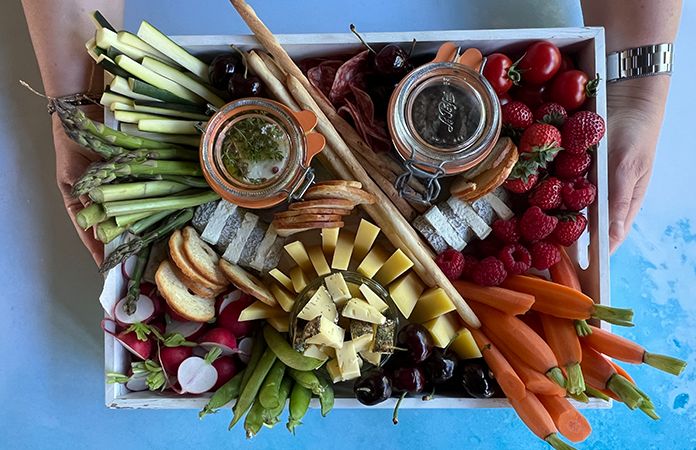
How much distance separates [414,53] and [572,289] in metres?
0.66

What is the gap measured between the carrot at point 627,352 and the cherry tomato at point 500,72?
595 millimetres

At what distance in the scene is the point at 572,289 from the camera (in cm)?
107

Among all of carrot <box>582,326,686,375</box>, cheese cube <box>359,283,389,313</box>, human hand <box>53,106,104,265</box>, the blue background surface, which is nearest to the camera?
carrot <box>582,326,686,375</box>

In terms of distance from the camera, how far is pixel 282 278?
1.12 metres

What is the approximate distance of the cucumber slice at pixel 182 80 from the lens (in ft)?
3.42

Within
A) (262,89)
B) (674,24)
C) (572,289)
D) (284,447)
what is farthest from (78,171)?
(674,24)

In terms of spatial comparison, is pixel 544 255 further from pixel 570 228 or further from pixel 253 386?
pixel 253 386

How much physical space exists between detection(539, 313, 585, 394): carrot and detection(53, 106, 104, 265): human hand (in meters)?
1.11

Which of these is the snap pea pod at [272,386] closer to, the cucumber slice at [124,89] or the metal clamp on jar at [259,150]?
the metal clamp on jar at [259,150]

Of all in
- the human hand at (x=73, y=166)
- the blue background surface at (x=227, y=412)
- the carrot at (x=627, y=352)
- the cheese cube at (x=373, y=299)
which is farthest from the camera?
the blue background surface at (x=227, y=412)

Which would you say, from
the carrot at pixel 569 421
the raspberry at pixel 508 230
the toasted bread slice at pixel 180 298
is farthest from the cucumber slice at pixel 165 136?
the carrot at pixel 569 421

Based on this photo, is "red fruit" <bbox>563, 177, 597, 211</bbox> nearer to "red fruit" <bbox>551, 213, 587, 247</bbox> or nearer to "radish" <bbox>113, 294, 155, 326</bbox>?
"red fruit" <bbox>551, 213, 587, 247</bbox>

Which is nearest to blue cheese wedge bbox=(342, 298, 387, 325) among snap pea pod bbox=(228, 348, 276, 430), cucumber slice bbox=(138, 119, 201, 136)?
snap pea pod bbox=(228, 348, 276, 430)

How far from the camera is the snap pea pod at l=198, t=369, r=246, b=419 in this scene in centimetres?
108
